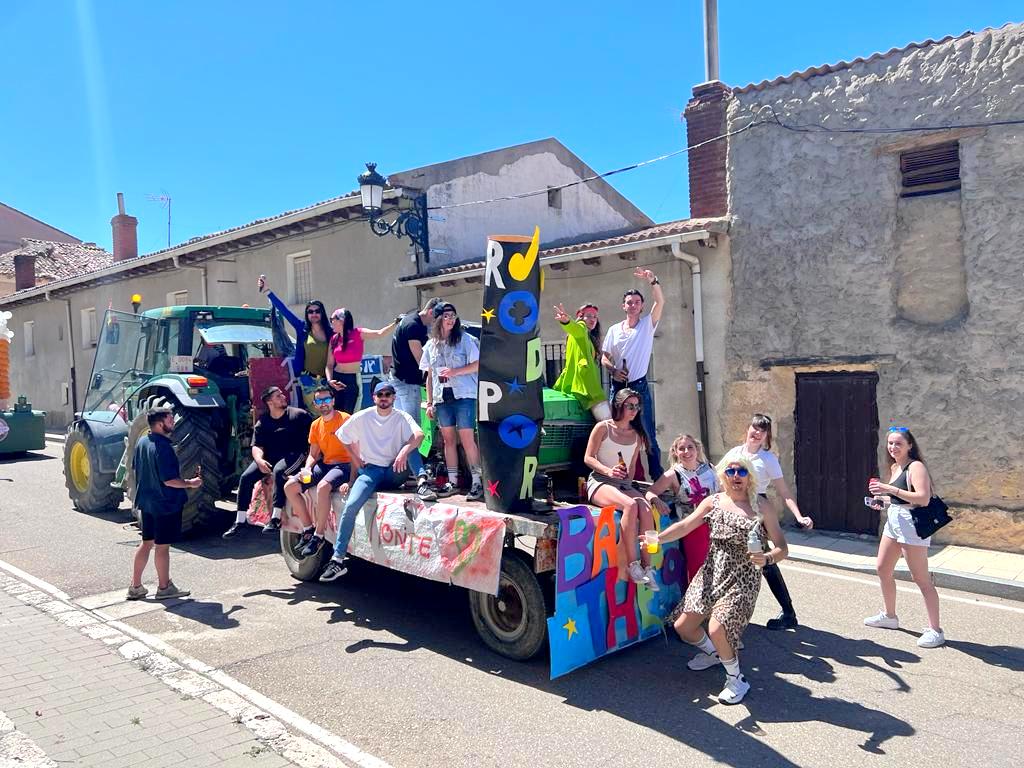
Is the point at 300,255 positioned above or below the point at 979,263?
above

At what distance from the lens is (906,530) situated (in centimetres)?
557

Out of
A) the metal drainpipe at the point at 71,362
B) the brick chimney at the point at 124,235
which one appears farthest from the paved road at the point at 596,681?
the brick chimney at the point at 124,235

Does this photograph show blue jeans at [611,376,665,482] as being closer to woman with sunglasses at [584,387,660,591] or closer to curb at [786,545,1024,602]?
woman with sunglasses at [584,387,660,591]

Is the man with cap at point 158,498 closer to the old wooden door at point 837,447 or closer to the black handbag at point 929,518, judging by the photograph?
the black handbag at point 929,518

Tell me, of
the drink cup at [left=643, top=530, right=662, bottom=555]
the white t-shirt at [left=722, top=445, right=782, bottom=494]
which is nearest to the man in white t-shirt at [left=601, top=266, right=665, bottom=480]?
the white t-shirt at [left=722, top=445, right=782, bottom=494]

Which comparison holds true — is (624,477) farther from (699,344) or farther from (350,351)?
(699,344)

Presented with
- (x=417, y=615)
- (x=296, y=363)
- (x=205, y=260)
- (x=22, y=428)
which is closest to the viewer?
(x=417, y=615)

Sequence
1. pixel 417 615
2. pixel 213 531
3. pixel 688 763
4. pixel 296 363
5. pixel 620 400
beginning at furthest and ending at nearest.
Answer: pixel 213 531 → pixel 296 363 → pixel 417 615 → pixel 620 400 → pixel 688 763

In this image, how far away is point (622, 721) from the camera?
421 centimetres

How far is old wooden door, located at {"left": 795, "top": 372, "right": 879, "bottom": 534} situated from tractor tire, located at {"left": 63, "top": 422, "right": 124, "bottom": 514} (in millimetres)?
8689

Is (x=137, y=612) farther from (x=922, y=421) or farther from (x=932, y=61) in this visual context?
(x=932, y=61)

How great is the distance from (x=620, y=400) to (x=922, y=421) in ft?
17.3

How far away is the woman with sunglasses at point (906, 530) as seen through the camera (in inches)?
216

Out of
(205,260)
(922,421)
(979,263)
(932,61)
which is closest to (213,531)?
(922,421)
